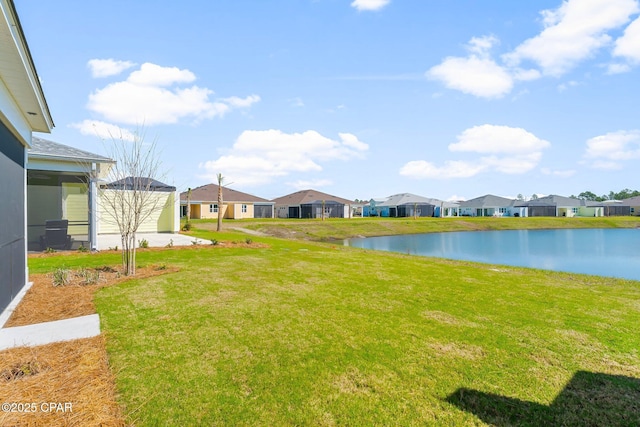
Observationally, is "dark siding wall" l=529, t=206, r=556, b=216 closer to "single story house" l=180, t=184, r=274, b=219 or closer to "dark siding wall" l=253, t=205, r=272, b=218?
"single story house" l=180, t=184, r=274, b=219

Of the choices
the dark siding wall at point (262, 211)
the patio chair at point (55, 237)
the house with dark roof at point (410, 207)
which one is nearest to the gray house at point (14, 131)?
the patio chair at point (55, 237)

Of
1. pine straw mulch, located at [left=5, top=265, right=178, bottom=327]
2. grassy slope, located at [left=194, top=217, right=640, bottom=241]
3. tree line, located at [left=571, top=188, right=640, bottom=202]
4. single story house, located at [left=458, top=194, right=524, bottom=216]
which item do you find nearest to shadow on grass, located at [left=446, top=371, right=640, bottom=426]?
pine straw mulch, located at [left=5, top=265, right=178, bottom=327]

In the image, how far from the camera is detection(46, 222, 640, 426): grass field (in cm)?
274

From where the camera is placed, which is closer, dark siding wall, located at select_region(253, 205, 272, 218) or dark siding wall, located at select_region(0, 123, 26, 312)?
dark siding wall, located at select_region(0, 123, 26, 312)

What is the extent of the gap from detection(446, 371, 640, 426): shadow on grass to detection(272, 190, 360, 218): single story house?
4342 centimetres

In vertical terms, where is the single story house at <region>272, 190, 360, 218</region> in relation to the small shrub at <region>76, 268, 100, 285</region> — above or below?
above

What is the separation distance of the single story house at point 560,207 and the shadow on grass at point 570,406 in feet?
230

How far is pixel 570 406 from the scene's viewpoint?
2.83 m

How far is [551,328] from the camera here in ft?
15.6

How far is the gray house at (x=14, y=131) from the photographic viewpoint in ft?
12.6

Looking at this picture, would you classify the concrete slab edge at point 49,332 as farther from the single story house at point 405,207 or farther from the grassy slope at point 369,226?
the single story house at point 405,207

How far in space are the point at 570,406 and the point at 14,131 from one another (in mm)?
9096

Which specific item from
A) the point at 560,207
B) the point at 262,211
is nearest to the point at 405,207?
the point at 262,211

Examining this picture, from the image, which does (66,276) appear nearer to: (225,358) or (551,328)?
(225,358)
